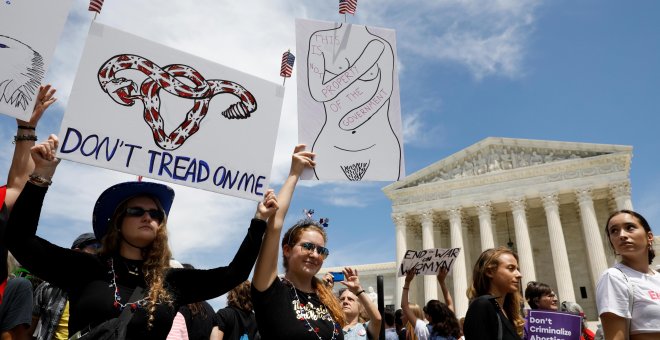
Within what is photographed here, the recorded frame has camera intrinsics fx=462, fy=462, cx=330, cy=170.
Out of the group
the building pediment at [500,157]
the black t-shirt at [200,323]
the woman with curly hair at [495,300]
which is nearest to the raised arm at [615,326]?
the woman with curly hair at [495,300]

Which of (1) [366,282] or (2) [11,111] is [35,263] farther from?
(1) [366,282]

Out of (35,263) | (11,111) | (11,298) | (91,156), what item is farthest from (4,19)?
(11,298)

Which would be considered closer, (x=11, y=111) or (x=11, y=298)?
(x=11, y=111)

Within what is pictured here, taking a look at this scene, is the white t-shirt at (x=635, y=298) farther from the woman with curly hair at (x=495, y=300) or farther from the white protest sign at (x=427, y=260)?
the white protest sign at (x=427, y=260)

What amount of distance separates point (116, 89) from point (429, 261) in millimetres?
6440

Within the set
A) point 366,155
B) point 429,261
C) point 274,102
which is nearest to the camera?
point 274,102

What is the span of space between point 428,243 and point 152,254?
3451 cm

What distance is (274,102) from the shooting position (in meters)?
3.80

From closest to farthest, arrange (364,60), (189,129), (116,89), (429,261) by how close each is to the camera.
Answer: (116,89)
(189,129)
(364,60)
(429,261)

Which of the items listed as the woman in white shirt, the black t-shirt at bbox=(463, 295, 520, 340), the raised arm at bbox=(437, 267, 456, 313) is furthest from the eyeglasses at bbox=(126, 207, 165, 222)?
the raised arm at bbox=(437, 267, 456, 313)

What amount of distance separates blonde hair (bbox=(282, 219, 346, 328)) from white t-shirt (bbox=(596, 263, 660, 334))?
6.59 feet

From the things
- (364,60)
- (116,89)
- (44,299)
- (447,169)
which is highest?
(447,169)

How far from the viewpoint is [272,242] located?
304cm

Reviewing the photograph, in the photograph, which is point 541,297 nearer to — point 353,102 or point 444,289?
point 444,289
